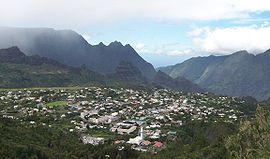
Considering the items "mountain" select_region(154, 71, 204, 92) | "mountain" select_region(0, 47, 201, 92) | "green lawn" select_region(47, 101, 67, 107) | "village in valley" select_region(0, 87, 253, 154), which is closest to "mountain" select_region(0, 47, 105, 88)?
"mountain" select_region(0, 47, 201, 92)

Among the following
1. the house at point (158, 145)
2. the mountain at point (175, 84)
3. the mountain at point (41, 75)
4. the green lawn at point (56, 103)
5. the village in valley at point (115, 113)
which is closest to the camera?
the house at point (158, 145)

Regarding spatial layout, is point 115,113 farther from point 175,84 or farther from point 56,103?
point 175,84

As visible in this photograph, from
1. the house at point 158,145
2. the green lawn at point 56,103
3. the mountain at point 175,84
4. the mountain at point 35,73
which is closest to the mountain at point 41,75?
the mountain at point 35,73

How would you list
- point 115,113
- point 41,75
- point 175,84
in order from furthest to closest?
point 175,84
point 41,75
point 115,113

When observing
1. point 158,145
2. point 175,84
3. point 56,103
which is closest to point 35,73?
point 56,103

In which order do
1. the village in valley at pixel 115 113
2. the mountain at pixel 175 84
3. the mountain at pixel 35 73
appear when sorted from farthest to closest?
the mountain at pixel 175 84, the mountain at pixel 35 73, the village in valley at pixel 115 113

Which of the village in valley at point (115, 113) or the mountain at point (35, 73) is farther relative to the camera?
the mountain at point (35, 73)

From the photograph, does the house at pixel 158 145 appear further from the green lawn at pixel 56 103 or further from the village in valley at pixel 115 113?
the green lawn at pixel 56 103
